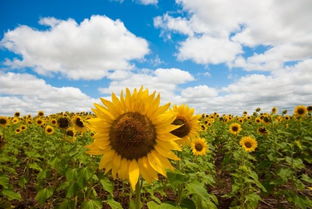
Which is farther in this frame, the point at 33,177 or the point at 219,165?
the point at 219,165

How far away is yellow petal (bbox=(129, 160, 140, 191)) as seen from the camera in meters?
2.03

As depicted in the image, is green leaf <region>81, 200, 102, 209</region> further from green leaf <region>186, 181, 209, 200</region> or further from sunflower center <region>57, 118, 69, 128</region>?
sunflower center <region>57, 118, 69, 128</region>

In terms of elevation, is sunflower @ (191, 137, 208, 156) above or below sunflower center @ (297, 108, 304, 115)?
below

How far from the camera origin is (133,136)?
216cm

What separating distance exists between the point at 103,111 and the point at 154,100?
1.69 ft

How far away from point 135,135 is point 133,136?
0.07 ft

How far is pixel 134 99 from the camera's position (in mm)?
2275

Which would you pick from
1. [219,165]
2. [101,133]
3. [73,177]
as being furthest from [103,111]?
[219,165]

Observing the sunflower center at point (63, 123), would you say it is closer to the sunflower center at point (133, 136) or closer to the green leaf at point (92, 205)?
the green leaf at point (92, 205)

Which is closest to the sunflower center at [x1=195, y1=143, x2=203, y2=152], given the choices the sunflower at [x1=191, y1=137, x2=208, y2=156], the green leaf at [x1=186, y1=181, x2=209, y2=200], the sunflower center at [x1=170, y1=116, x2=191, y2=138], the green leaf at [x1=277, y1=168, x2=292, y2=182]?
the sunflower at [x1=191, y1=137, x2=208, y2=156]

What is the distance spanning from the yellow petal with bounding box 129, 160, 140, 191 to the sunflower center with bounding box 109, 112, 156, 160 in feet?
0.21

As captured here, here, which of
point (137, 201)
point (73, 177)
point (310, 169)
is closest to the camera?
point (137, 201)

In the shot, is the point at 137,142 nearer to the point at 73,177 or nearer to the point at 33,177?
the point at 73,177

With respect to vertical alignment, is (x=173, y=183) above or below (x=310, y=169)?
above
